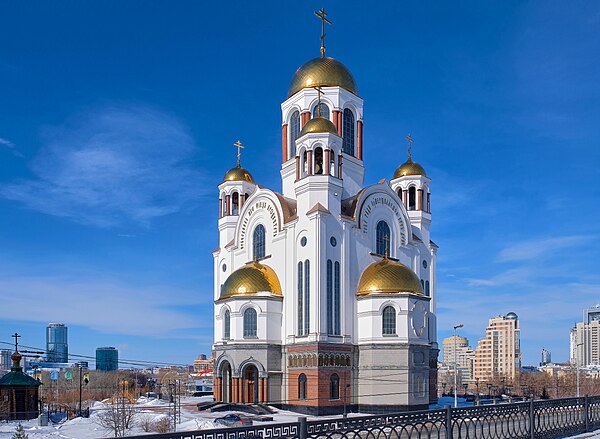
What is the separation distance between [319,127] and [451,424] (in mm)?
21134

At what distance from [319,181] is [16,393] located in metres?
17.1

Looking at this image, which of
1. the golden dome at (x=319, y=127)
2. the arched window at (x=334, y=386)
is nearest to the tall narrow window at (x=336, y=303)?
the arched window at (x=334, y=386)

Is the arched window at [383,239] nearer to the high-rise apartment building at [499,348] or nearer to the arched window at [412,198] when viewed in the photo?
the arched window at [412,198]

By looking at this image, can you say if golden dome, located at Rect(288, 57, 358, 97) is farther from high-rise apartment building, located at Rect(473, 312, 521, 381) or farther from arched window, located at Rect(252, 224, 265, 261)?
high-rise apartment building, located at Rect(473, 312, 521, 381)

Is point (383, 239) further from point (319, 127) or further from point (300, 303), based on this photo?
point (319, 127)

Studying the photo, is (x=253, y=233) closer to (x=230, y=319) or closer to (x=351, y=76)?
(x=230, y=319)

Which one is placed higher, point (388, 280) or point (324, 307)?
point (388, 280)

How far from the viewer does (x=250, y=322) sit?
1231 inches

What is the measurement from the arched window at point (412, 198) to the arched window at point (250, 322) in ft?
39.8

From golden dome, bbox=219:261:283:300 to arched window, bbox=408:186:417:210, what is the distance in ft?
33.4

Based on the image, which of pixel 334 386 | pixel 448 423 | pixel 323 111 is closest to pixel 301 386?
pixel 334 386

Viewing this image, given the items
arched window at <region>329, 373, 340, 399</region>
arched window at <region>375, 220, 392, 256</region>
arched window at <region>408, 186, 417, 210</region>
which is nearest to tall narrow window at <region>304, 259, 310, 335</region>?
arched window at <region>329, 373, 340, 399</region>

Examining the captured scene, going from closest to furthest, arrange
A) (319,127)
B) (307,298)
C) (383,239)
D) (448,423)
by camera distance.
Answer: (448,423) → (307,298) → (319,127) → (383,239)

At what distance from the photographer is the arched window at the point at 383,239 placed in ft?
110
